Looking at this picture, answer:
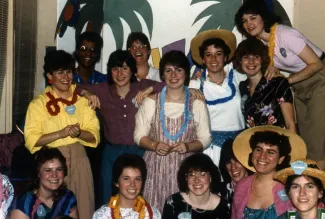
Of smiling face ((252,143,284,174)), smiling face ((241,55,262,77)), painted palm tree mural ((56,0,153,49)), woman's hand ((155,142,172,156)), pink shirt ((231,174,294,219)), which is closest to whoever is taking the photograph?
pink shirt ((231,174,294,219))

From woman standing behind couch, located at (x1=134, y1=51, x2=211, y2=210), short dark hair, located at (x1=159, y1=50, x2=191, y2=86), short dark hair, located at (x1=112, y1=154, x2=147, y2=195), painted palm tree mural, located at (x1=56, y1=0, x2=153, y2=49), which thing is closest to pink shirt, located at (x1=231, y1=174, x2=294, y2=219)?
woman standing behind couch, located at (x1=134, y1=51, x2=211, y2=210)

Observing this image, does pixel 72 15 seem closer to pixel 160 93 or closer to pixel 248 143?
pixel 160 93

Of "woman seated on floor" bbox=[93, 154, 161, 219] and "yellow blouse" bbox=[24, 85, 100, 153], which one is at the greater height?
"yellow blouse" bbox=[24, 85, 100, 153]

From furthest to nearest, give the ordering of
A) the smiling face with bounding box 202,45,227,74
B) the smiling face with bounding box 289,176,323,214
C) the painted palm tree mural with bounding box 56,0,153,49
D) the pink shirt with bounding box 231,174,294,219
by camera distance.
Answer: the painted palm tree mural with bounding box 56,0,153,49 → the smiling face with bounding box 202,45,227,74 → the pink shirt with bounding box 231,174,294,219 → the smiling face with bounding box 289,176,323,214

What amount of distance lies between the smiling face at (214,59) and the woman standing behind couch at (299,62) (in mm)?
291

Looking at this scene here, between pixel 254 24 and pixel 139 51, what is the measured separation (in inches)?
36.7

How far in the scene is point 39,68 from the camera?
705 cm

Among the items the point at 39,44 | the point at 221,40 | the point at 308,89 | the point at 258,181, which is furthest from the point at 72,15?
the point at 258,181

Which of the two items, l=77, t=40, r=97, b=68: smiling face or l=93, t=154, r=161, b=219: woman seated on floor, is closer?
l=93, t=154, r=161, b=219: woman seated on floor

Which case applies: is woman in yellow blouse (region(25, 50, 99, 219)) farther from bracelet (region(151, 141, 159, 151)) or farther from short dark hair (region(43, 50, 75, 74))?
bracelet (region(151, 141, 159, 151))

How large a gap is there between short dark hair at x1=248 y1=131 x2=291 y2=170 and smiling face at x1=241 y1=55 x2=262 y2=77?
55 centimetres

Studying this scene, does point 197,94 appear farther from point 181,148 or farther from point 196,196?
point 196,196

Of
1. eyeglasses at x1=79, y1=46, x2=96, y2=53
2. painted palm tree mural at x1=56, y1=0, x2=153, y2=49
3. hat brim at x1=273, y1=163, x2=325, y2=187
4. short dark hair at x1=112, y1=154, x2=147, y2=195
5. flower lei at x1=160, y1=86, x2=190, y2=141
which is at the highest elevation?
painted palm tree mural at x1=56, y1=0, x2=153, y2=49

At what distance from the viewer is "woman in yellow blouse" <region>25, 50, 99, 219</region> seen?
4559mm
